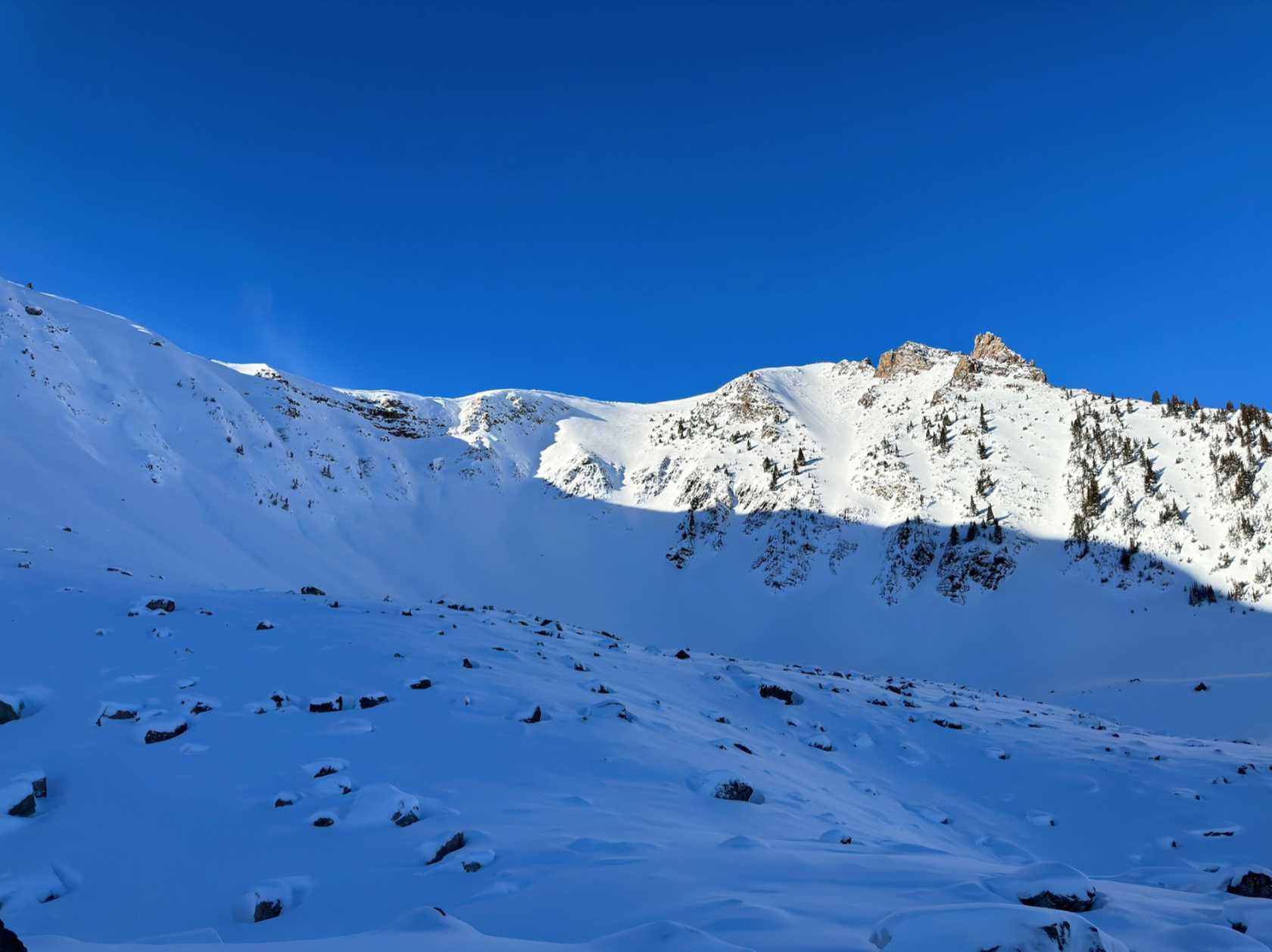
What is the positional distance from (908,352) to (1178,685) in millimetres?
56218

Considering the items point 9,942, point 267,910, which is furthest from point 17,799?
point 9,942

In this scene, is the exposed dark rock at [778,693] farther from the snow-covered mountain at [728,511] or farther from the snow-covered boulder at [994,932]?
the snow-covered mountain at [728,511]

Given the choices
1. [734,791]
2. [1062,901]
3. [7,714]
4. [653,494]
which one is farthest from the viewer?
[653,494]

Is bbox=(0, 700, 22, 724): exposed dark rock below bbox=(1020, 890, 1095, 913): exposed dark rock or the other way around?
below

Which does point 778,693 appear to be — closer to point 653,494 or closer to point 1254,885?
point 1254,885

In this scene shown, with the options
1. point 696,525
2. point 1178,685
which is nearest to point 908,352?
point 696,525

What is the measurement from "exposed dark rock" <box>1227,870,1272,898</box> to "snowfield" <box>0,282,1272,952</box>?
4 centimetres

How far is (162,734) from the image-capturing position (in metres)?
7.36

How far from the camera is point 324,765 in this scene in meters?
6.81

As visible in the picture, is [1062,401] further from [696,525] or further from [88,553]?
[88,553]

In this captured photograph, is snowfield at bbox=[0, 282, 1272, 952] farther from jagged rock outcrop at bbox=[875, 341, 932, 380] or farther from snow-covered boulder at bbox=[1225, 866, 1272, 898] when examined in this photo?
jagged rock outcrop at bbox=[875, 341, 932, 380]

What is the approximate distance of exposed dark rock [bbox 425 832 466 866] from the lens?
495 centimetres

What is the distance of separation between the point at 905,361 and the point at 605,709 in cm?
7206

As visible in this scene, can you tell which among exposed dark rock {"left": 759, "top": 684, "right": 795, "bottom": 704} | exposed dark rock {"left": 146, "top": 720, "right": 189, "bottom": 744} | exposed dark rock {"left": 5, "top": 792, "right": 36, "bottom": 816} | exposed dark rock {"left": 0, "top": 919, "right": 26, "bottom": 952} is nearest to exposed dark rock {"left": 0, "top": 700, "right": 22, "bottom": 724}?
exposed dark rock {"left": 146, "top": 720, "right": 189, "bottom": 744}
